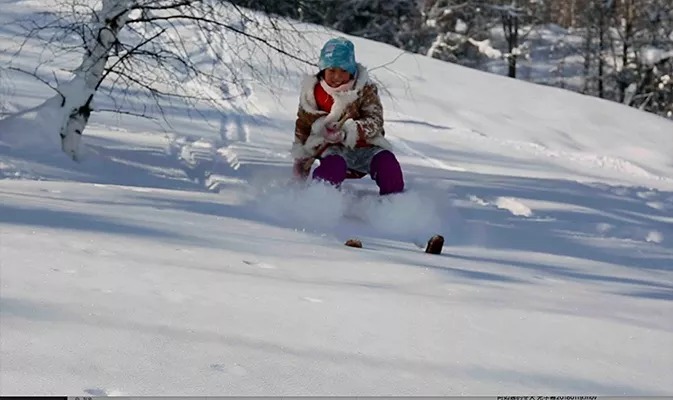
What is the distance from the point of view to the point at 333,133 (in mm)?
5871

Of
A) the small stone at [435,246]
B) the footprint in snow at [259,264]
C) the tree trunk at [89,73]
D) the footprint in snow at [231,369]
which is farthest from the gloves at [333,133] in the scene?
the footprint in snow at [231,369]

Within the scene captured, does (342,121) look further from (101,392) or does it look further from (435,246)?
(101,392)

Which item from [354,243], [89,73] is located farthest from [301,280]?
[89,73]

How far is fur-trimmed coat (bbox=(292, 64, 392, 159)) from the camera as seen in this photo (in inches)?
230

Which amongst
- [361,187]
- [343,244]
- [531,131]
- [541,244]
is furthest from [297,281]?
[531,131]

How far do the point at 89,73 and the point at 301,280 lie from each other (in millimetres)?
3619

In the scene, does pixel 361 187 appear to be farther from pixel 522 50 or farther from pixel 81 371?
pixel 522 50

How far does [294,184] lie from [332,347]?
3.47 metres

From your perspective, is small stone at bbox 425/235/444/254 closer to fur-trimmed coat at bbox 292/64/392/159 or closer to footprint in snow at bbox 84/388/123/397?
fur-trimmed coat at bbox 292/64/392/159

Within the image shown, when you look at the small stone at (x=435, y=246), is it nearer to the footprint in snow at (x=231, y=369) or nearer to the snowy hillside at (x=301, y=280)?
the snowy hillside at (x=301, y=280)

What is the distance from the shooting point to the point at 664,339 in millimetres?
2701

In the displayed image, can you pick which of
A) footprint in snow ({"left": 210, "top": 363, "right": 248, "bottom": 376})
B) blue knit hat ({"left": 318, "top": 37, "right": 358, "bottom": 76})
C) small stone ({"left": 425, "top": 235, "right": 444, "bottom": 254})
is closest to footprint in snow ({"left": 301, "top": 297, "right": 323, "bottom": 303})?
footprint in snow ({"left": 210, "top": 363, "right": 248, "bottom": 376})

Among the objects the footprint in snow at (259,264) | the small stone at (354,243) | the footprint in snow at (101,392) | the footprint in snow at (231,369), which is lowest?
the footprint in snow at (101,392)

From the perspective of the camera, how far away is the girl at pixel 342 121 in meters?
5.83
